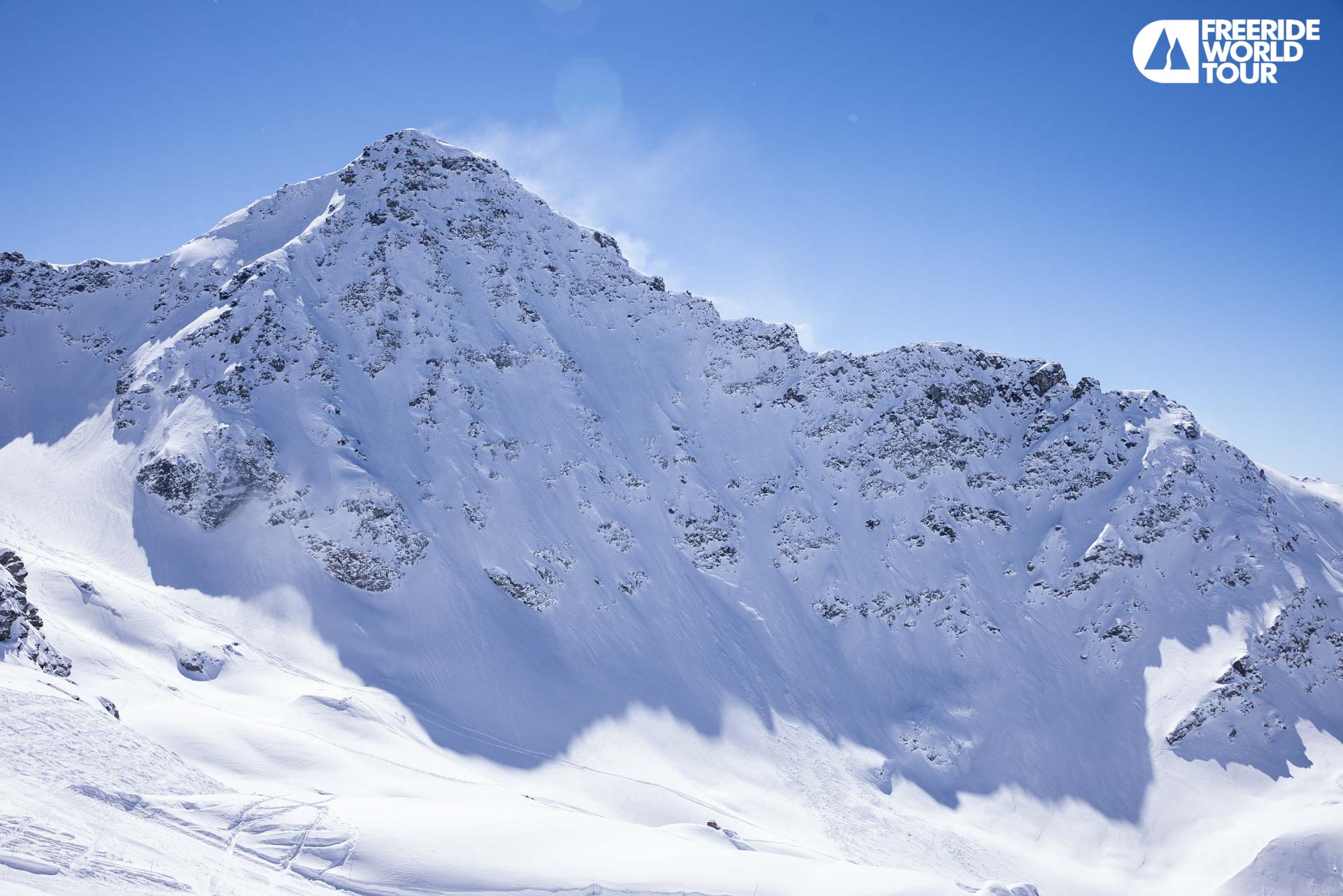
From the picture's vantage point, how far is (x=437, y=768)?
120 ft

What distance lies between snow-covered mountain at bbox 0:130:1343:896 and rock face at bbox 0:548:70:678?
31cm

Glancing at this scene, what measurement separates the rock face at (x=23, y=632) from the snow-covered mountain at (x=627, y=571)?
306mm

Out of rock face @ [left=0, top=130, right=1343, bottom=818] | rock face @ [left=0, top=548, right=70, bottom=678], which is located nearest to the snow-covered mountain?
rock face @ [left=0, top=548, right=70, bottom=678]

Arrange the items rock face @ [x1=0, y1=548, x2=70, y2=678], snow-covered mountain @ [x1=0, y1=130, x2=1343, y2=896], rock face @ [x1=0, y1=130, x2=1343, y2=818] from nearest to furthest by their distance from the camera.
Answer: rock face @ [x1=0, y1=548, x2=70, y2=678] < snow-covered mountain @ [x1=0, y1=130, x2=1343, y2=896] < rock face @ [x1=0, y1=130, x2=1343, y2=818]

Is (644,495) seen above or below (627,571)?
above

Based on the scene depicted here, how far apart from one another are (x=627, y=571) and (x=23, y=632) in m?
43.9

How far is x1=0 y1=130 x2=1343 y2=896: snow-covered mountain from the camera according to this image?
129 ft

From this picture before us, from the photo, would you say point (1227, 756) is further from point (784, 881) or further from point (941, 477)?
point (784, 881)

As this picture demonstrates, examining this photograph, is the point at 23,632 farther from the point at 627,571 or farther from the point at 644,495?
the point at 644,495

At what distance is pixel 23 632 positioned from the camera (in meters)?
25.7

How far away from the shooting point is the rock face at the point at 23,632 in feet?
80.5

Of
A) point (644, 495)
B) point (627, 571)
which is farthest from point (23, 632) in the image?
point (644, 495)

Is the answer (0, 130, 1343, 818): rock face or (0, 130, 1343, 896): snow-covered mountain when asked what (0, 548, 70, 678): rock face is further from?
(0, 130, 1343, 818): rock face

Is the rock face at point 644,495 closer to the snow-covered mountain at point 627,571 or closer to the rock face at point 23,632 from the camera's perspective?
the snow-covered mountain at point 627,571
